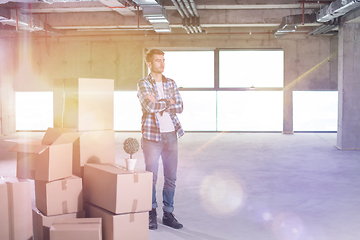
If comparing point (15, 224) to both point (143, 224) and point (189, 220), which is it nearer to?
point (143, 224)

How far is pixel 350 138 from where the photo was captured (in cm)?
725

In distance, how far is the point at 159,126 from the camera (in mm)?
2863

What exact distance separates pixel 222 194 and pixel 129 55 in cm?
750

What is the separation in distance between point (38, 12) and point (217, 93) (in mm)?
5288

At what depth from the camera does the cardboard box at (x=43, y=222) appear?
91.8 inches

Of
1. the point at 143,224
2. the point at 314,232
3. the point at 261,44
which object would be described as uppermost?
the point at 261,44

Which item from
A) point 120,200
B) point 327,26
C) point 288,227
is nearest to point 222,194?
point 288,227

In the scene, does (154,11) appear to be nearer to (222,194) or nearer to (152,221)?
(222,194)

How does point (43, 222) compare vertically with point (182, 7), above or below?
below

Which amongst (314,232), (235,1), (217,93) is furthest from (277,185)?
(217,93)

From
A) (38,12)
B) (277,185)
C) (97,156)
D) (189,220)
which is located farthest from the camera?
(38,12)

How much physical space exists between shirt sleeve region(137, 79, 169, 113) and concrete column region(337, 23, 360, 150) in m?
5.59

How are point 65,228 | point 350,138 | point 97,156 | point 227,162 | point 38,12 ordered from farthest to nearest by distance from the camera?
point 38,12
point 350,138
point 227,162
point 97,156
point 65,228

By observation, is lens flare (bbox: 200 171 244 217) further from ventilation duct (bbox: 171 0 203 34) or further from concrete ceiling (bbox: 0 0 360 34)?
concrete ceiling (bbox: 0 0 360 34)
